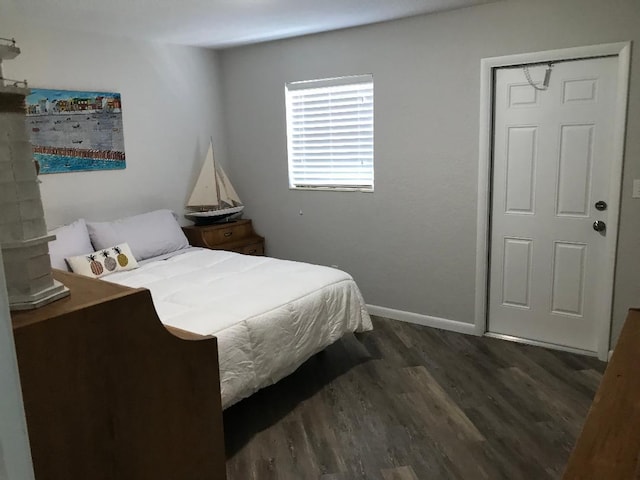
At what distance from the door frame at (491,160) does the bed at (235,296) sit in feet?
3.38

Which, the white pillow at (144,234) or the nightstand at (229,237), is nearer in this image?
the white pillow at (144,234)

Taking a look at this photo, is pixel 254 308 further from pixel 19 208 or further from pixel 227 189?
pixel 227 189

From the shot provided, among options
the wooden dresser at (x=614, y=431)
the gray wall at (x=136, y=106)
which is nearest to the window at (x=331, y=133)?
the gray wall at (x=136, y=106)

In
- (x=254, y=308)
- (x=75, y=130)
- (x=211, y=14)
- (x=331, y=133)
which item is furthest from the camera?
(x=331, y=133)

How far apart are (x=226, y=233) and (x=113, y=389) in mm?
3688

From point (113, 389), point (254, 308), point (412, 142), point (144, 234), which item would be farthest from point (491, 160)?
point (113, 389)

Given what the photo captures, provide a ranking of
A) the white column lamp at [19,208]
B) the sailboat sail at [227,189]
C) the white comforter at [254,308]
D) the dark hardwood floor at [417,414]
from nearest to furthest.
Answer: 1. the white column lamp at [19,208]
2. the dark hardwood floor at [417,414]
3. the white comforter at [254,308]
4. the sailboat sail at [227,189]

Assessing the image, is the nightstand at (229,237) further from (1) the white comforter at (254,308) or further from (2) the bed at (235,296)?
(1) the white comforter at (254,308)

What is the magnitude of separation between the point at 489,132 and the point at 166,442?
3104 millimetres

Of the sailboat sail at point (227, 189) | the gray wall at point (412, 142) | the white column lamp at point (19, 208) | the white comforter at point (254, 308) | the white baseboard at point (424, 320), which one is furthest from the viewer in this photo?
the sailboat sail at point (227, 189)

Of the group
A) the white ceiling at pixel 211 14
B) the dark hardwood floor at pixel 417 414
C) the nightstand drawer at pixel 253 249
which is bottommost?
the dark hardwood floor at pixel 417 414

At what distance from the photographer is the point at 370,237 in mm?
4406

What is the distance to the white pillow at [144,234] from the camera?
388 centimetres

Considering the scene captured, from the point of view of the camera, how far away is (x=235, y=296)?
3.01m
